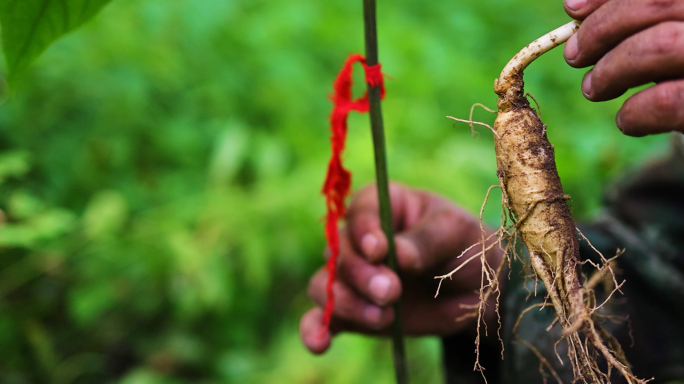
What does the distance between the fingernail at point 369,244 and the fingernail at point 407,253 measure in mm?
52

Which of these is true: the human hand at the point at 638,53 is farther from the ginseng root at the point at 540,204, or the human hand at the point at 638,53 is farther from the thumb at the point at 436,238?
the thumb at the point at 436,238

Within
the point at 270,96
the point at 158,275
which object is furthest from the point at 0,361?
the point at 270,96

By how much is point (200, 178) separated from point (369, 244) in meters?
1.10

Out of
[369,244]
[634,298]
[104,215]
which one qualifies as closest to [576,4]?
[369,244]

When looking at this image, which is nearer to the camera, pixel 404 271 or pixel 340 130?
pixel 340 130

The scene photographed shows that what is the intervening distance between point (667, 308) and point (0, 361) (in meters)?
1.40

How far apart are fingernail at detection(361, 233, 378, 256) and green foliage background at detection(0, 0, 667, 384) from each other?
77cm

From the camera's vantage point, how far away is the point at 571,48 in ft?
1.26

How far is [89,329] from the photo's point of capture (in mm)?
1376

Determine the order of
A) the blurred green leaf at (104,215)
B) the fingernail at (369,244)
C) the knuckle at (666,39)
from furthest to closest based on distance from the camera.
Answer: the blurred green leaf at (104,215) → the fingernail at (369,244) → the knuckle at (666,39)

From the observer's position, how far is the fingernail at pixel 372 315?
638 mm

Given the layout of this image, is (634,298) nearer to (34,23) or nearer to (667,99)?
(667,99)

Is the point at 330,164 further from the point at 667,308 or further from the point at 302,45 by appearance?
the point at 302,45

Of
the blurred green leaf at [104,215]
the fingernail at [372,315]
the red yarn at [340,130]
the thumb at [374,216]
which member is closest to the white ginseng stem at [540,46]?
the red yarn at [340,130]
